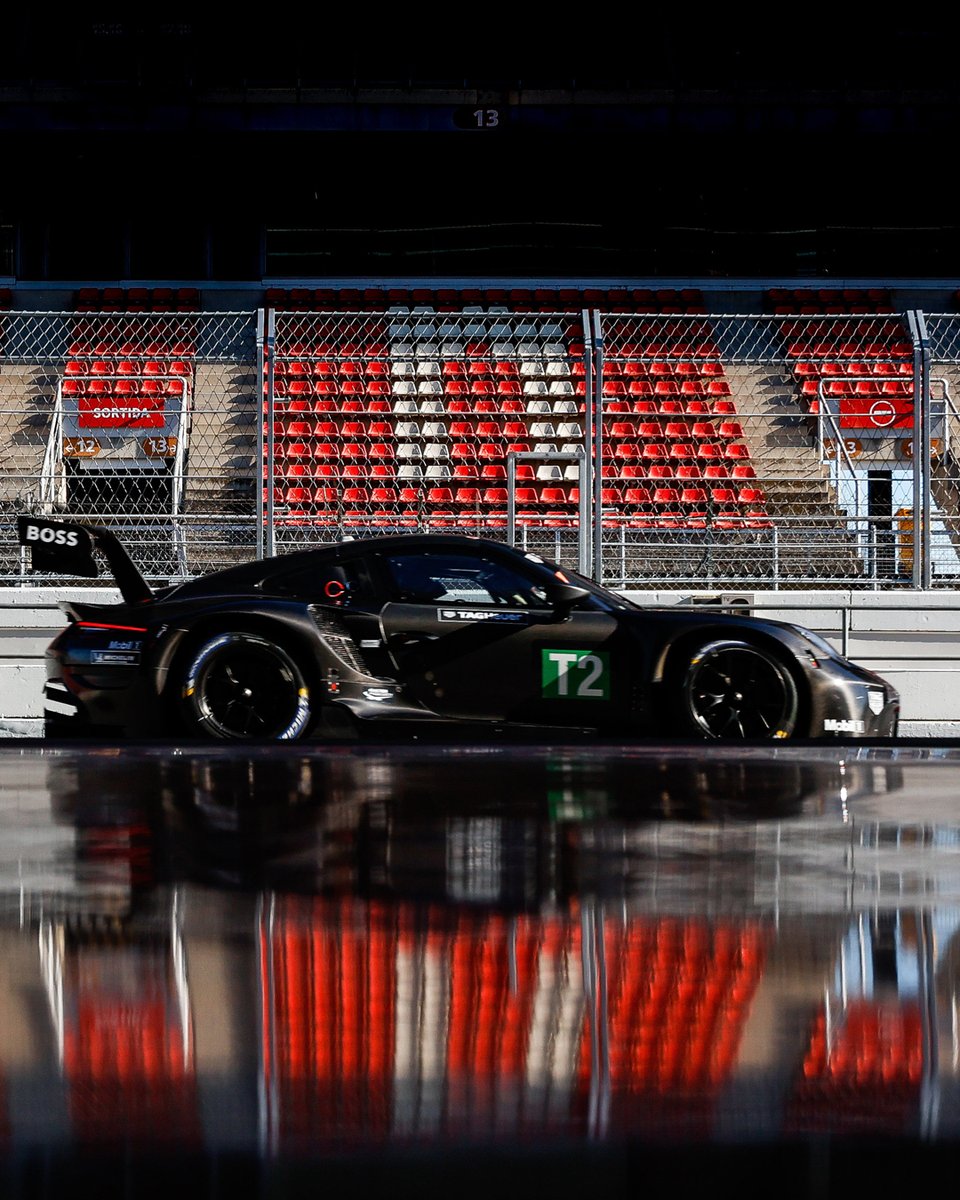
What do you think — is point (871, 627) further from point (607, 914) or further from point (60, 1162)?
point (60, 1162)

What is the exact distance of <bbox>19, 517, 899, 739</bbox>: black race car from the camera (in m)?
6.57

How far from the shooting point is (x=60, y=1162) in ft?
5.81

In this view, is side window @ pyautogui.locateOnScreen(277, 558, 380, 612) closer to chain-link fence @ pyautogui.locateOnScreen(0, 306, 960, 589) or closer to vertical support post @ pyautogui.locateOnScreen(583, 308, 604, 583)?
chain-link fence @ pyautogui.locateOnScreen(0, 306, 960, 589)

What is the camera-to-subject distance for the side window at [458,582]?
22.2 ft

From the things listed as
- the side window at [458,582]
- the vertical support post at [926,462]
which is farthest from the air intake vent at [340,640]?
the vertical support post at [926,462]

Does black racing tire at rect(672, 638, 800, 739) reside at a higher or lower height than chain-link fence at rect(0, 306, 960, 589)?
lower

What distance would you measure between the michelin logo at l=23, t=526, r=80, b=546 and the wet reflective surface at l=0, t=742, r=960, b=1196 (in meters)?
2.59

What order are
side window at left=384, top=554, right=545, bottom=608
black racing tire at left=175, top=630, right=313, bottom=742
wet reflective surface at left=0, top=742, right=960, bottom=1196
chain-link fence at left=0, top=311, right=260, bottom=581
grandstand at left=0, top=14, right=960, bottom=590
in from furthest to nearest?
grandstand at left=0, top=14, right=960, bottom=590, chain-link fence at left=0, top=311, right=260, bottom=581, side window at left=384, top=554, right=545, bottom=608, black racing tire at left=175, top=630, right=313, bottom=742, wet reflective surface at left=0, top=742, right=960, bottom=1196

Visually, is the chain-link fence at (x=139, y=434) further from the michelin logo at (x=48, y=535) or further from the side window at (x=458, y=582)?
the side window at (x=458, y=582)

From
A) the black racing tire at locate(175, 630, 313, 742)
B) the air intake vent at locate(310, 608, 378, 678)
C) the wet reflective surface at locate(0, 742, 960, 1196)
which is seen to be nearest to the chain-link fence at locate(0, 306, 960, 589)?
the air intake vent at locate(310, 608, 378, 678)

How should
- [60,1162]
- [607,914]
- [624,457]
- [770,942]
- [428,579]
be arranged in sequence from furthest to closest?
[624,457] < [428,579] < [607,914] < [770,942] < [60,1162]

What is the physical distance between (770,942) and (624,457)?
13362 mm

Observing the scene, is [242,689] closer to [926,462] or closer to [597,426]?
[597,426]

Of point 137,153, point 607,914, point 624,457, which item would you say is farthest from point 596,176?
point 607,914
